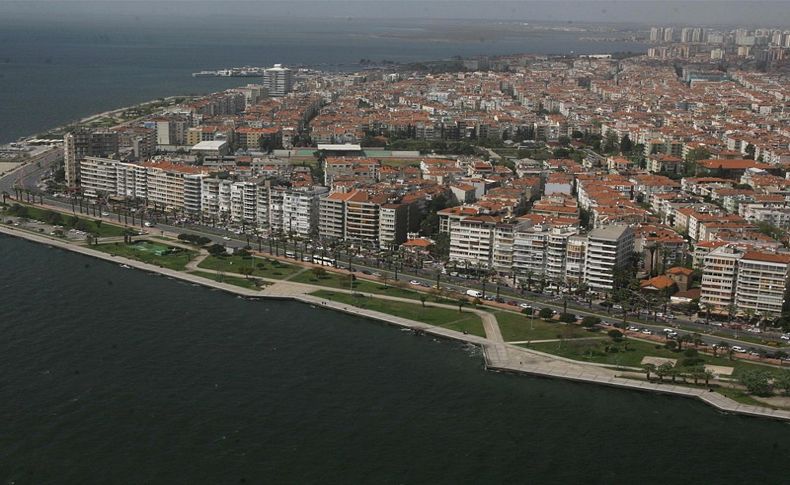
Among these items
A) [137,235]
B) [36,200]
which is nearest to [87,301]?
[137,235]

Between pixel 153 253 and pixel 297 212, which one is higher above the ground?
pixel 297 212

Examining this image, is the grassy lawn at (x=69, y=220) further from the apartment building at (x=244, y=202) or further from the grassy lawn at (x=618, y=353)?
the grassy lawn at (x=618, y=353)

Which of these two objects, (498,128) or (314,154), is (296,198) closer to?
(314,154)

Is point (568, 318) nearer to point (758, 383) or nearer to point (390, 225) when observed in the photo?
point (758, 383)

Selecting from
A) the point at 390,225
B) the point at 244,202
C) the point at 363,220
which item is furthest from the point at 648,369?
the point at 244,202

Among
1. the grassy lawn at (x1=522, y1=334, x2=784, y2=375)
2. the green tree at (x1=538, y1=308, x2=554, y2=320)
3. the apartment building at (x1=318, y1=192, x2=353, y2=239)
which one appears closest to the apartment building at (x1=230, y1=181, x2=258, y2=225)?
the apartment building at (x1=318, y1=192, x2=353, y2=239)
